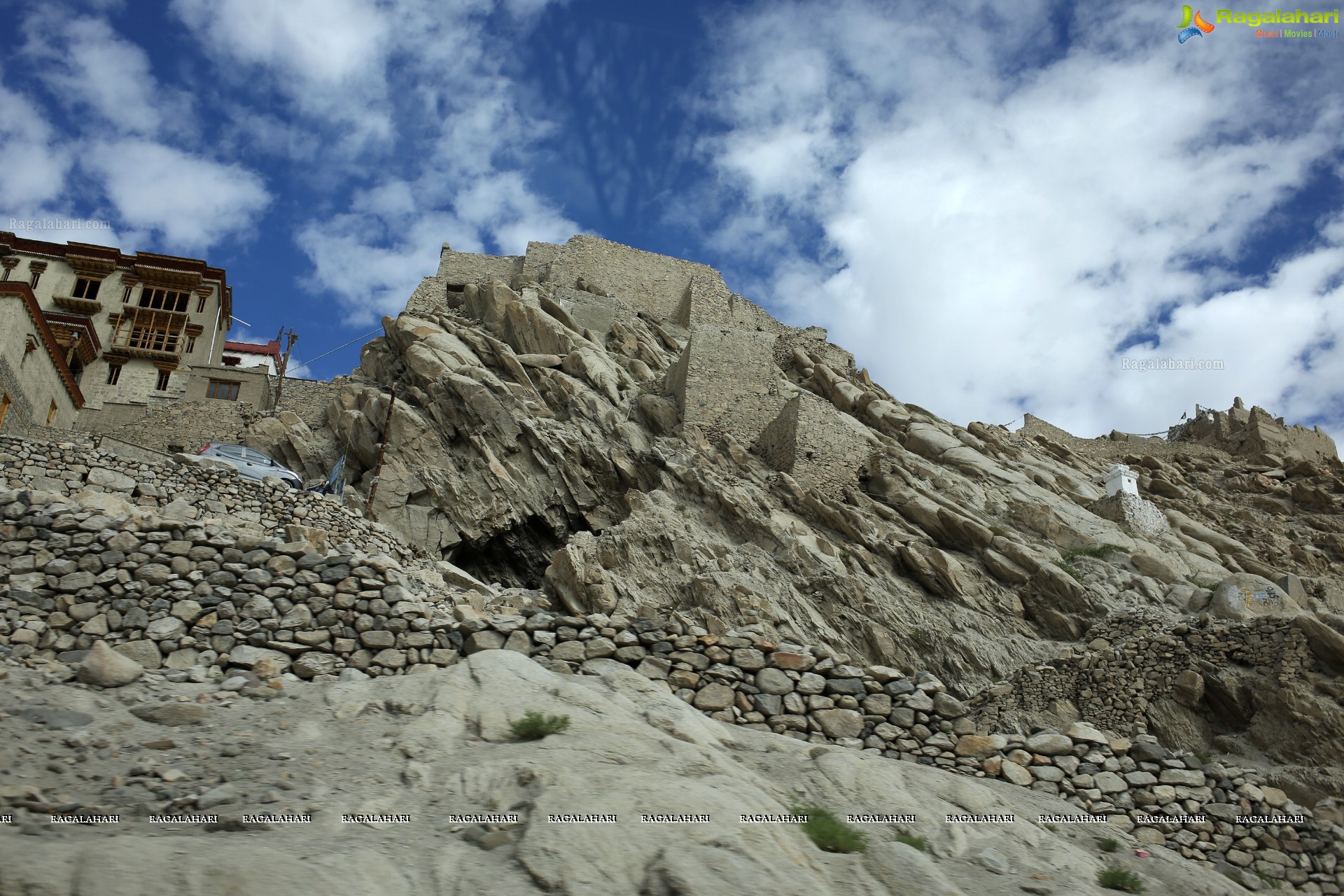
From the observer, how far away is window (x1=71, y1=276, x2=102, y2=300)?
40625 millimetres

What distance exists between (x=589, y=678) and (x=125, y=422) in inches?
1030

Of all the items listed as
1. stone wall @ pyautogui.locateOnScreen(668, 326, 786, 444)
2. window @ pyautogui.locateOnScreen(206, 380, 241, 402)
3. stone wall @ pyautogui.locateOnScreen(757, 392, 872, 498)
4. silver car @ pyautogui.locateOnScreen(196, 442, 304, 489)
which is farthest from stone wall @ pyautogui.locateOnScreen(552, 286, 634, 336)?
silver car @ pyautogui.locateOnScreen(196, 442, 304, 489)

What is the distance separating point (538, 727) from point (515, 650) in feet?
5.85

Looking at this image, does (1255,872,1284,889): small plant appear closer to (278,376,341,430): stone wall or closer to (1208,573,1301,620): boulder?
(1208,573,1301,620): boulder

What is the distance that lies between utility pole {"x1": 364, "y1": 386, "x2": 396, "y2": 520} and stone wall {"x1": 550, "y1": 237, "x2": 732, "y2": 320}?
14.2 meters

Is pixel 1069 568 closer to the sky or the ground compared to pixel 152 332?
closer to the ground

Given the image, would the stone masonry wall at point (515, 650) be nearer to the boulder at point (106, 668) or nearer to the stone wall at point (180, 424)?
the boulder at point (106, 668)

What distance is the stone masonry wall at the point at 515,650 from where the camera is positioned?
26.5 ft

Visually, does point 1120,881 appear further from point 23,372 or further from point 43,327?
point 43,327

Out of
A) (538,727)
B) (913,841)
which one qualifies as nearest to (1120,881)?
(913,841)

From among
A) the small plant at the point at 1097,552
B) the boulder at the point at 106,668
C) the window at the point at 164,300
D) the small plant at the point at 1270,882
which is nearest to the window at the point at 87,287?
the window at the point at 164,300

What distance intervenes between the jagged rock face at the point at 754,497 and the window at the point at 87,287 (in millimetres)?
17704

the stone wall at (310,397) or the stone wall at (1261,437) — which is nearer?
the stone wall at (310,397)

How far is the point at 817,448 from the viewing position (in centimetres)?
2459
